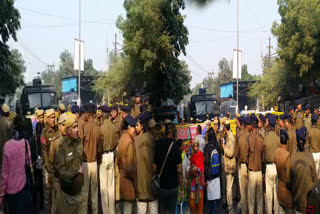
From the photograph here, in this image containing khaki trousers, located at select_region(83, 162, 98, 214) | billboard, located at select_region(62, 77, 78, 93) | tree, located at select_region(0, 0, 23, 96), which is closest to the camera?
khaki trousers, located at select_region(83, 162, 98, 214)

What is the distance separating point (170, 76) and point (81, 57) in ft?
27.3

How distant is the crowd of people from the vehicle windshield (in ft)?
62.7

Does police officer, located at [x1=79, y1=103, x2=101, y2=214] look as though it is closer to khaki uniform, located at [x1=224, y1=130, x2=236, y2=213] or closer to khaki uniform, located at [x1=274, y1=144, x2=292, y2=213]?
khaki uniform, located at [x1=224, y1=130, x2=236, y2=213]

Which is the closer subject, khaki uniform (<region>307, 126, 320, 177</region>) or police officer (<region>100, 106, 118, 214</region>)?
police officer (<region>100, 106, 118, 214</region>)

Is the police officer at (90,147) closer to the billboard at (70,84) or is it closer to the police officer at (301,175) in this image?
the police officer at (301,175)

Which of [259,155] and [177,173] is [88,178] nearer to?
[177,173]

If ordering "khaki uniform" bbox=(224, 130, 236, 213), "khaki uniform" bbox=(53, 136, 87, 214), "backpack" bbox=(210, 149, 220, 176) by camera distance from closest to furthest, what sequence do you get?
"khaki uniform" bbox=(53, 136, 87, 214), "backpack" bbox=(210, 149, 220, 176), "khaki uniform" bbox=(224, 130, 236, 213)

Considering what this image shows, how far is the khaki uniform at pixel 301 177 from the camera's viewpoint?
5609 mm

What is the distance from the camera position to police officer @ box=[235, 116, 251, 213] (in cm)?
803

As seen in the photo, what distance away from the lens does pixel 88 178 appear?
7.60m

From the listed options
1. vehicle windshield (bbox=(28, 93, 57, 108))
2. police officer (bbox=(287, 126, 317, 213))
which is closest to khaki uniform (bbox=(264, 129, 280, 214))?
police officer (bbox=(287, 126, 317, 213))

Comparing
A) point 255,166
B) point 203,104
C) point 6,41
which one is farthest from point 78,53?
point 255,166

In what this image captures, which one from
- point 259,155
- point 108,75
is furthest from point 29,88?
point 259,155

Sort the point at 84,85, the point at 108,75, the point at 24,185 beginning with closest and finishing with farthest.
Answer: the point at 24,185
the point at 108,75
the point at 84,85
